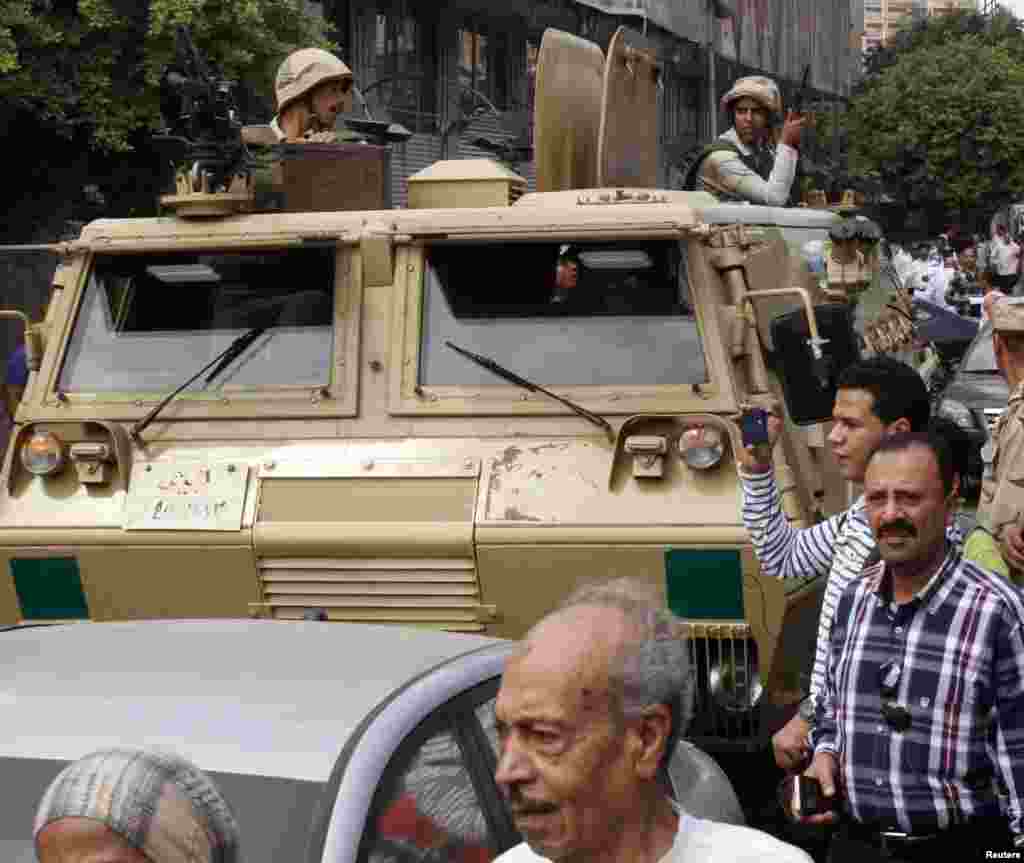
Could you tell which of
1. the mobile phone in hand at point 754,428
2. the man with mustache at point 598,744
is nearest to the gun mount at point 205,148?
the mobile phone in hand at point 754,428

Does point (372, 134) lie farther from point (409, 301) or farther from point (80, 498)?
point (80, 498)

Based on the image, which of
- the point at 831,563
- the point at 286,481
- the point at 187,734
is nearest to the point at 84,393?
the point at 286,481

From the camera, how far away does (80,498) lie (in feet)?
25.5

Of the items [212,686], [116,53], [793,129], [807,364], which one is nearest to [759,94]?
[793,129]

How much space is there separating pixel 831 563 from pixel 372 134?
14.0 feet

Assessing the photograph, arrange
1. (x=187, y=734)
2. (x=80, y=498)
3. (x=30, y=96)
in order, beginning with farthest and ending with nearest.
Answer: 1. (x=30, y=96)
2. (x=80, y=498)
3. (x=187, y=734)

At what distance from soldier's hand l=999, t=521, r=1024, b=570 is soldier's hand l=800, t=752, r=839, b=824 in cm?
76

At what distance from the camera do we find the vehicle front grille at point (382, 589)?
7.40 m

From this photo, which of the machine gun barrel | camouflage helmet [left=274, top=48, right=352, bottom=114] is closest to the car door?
camouflage helmet [left=274, top=48, right=352, bottom=114]

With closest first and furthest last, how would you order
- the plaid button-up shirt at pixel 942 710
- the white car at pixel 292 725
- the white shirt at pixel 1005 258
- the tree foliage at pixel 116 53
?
the white car at pixel 292 725
the plaid button-up shirt at pixel 942 710
the tree foliage at pixel 116 53
the white shirt at pixel 1005 258

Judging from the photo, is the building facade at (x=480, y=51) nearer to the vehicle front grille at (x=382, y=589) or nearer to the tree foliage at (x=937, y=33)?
the vehicle front grille at (x=382, y=589)

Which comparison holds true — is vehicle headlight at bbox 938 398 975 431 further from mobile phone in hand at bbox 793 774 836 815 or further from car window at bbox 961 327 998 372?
mobile phone in hand at bbox 793 774 836 815

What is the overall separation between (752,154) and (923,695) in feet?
19.7

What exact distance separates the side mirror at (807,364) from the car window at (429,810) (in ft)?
10.5
